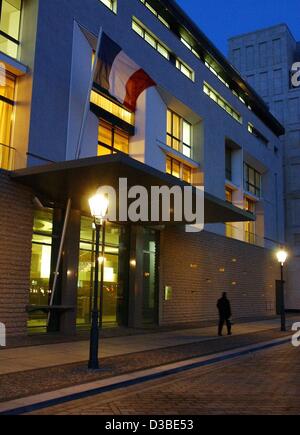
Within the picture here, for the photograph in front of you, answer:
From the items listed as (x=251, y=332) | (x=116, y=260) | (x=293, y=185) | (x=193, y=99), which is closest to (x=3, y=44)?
(x=116, y=260)

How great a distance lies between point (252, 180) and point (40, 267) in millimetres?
23025

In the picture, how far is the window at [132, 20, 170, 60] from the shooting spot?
22.1 meters

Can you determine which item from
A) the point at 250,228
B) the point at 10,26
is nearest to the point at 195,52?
the point at 250,228

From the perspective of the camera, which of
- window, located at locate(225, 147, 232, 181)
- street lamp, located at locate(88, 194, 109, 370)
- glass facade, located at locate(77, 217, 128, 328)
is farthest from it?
window, located at locate(225, 147, 232, 181)

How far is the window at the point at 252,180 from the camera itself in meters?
34.8

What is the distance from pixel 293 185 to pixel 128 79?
28105 mm

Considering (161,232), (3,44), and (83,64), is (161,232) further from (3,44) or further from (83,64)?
(3,44)

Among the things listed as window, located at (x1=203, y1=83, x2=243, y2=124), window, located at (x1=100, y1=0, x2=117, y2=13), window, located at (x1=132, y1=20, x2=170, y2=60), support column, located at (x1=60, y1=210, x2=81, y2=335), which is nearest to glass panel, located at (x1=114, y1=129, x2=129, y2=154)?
support column, located at (x1=60, y1=210, x2=81, y2=335)

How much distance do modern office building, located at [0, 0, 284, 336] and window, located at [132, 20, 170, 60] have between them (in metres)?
0.07

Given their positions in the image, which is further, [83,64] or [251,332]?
[251,332]

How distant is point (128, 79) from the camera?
59.2 ft

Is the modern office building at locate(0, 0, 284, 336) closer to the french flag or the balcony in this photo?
the balcony

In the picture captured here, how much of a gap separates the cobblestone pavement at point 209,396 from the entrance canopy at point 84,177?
228 inches

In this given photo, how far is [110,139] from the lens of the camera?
65.6ft
